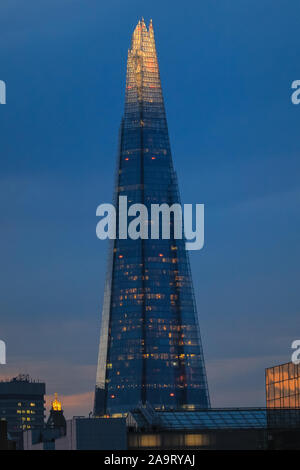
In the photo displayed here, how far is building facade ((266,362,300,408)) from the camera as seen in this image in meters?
181

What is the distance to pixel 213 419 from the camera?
19900 centimetres

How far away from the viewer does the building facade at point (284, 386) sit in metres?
181

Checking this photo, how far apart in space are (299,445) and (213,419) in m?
31.2

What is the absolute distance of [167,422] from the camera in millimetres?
196500

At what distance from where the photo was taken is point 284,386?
611 ft

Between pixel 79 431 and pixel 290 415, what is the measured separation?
2859 centimetres
